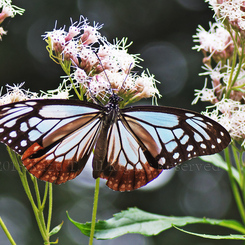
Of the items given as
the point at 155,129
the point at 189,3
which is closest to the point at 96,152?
the point at 155,129

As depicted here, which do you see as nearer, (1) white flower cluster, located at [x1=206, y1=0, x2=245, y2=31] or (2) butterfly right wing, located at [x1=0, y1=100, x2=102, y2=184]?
(2) butterfly right wing, located at [x1=0, y1=100, x2=102, y2=184]

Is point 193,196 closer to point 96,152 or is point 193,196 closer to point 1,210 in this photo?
point 1,210

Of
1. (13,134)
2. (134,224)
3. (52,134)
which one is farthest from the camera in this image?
(134,224)

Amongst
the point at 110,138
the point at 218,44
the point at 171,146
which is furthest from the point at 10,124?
the point at 218,44

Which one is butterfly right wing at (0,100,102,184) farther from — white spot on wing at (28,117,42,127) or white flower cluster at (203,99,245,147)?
white flower cluster at (203,99,245,147)

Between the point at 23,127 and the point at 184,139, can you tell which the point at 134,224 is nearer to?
the point at 184,139

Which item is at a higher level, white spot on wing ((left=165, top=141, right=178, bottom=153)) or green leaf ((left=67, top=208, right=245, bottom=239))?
white spot on wing ((left=165, top=141, right=178, bottom=153))

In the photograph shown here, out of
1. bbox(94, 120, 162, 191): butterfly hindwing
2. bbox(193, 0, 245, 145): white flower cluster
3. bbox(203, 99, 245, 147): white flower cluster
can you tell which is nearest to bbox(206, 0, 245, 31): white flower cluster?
bbox(193, 0, 245, 145): white flower cluster
